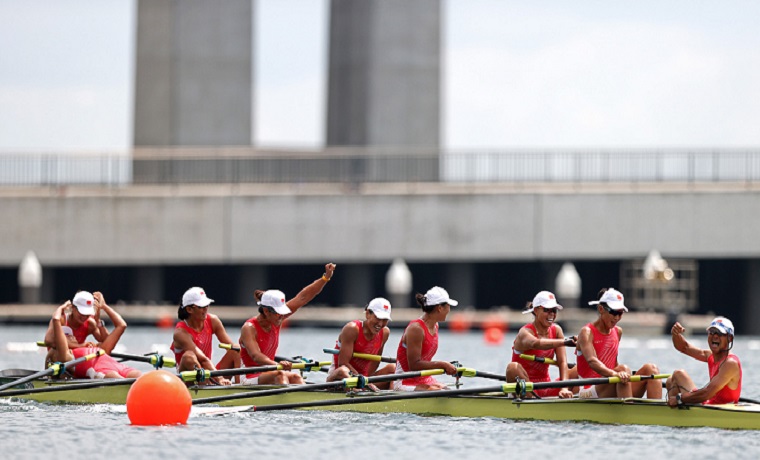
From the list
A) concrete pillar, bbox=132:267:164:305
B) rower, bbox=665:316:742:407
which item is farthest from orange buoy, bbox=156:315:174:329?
rower, bbox=665:316:742:407

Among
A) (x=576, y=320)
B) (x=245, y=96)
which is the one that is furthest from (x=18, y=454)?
(x=245, y=96)

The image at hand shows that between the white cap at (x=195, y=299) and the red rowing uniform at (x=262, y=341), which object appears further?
the red rowing uniform at (x=262, y=341)

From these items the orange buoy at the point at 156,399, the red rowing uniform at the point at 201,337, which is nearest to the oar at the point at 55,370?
the red rowing uniform at the point at 201,337

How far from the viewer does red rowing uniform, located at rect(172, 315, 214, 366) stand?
22.3m

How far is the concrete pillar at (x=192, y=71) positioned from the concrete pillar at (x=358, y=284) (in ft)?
19.4

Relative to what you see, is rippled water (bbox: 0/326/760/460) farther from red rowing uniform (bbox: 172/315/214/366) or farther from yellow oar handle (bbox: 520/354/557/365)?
red rowing uniform (bbox: 172/315/214/366)

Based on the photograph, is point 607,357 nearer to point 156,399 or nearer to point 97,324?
point 156,399

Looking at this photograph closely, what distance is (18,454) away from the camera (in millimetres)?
18609

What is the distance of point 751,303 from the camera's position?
175 ft

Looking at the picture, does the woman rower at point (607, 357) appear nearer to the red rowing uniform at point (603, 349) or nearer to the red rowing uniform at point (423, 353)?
the red rowing uniform at point (603, 349)

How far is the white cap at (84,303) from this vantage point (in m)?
23.3

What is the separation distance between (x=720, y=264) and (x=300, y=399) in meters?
39.5

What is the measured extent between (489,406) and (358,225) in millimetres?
32867

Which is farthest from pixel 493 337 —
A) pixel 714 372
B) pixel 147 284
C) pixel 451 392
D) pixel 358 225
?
pixel 714 372
